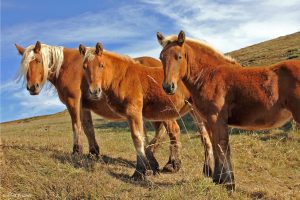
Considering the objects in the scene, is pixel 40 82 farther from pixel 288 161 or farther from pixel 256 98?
pixel 288 161

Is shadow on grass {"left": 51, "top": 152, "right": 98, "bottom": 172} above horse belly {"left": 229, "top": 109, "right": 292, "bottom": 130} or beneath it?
beneath

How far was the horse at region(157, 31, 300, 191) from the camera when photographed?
7070 mm

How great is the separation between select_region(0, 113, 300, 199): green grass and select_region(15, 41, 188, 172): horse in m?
0.87

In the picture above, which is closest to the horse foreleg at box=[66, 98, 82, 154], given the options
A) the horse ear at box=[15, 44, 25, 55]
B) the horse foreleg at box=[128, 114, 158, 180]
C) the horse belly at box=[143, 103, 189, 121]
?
the horse ear at box=[15, 44, 25, 55]

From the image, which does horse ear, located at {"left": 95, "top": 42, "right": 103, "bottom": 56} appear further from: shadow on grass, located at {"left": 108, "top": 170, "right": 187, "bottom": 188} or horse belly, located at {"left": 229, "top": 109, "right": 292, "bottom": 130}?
horse belly, located at {"left": 229, "top": 109, "right": 292, "bottom": 130}

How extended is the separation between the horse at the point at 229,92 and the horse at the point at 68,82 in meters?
3.06

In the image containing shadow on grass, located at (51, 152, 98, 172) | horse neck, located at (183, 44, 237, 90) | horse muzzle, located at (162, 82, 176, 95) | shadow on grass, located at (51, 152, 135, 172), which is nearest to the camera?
horse muzzle, located at (162, 82, 176, 95)

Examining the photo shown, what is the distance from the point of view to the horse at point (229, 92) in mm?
7070

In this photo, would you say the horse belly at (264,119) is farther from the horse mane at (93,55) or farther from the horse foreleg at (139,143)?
the horse mane at (93,55)

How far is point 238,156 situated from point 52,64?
603 cm

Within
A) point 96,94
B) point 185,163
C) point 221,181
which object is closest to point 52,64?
point 96,94

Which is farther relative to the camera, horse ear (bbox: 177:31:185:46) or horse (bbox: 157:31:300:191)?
horse ear (bbox: 177:31:185:46)

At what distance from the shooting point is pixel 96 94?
923 centimetres

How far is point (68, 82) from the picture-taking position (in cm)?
1089
